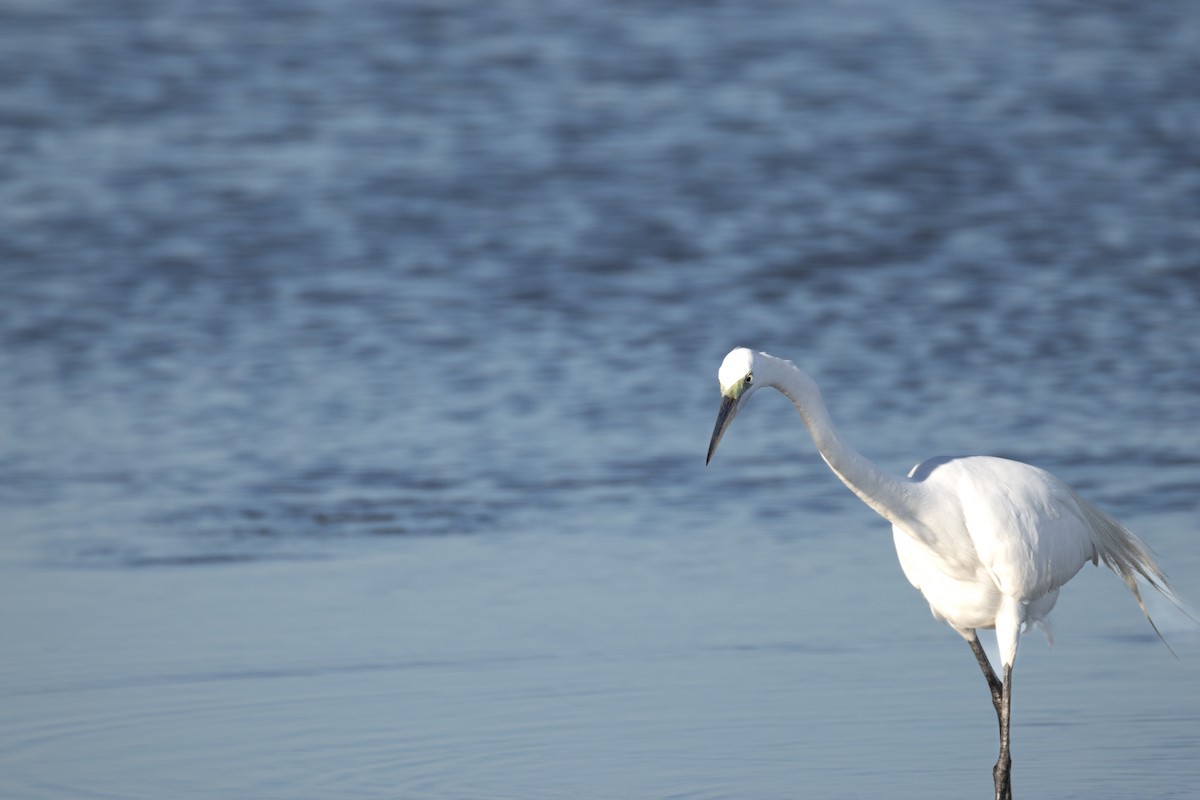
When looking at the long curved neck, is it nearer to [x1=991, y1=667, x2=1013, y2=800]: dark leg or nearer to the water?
[x1=991, y1=667, x2=1013, y2=800]: dark leg

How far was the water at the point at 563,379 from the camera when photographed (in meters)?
6.09

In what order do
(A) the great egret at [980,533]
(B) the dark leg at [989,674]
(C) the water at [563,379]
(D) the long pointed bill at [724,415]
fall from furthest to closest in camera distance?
1. (C) the water at [563,379]
2. (B) the dark leg at [989,674]
3. (A) the great egret at [980,533]
4. (D) the long pointed bill at [724,415]

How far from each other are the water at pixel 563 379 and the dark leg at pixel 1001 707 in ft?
0.49

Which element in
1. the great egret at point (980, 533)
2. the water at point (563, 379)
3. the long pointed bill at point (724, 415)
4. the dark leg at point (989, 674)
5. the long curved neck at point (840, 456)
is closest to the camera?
the long pointed bill at point (724, 415)

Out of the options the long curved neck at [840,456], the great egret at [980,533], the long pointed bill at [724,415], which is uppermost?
the long pointed bill at [724,415]

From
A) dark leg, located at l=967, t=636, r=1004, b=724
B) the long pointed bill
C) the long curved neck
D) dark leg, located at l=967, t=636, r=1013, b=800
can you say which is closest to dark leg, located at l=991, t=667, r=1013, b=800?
dark leg, located at l=967, t=636, r=1013, b=800

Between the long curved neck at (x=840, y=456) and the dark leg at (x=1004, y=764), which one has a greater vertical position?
the long curved neck at (x=840, y=456)

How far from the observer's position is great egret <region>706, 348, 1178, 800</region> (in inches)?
219

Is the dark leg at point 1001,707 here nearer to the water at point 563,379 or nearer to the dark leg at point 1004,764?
the dark leg at point 1004,764

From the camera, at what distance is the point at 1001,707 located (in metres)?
5.79

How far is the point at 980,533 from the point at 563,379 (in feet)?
16.7

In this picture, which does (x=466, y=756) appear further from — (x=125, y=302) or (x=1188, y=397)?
(x=125, y=302)

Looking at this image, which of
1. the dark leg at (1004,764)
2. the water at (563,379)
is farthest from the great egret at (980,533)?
the water at (563,379)

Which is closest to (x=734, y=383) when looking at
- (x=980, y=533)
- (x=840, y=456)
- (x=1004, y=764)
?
(x=840, y=456)
